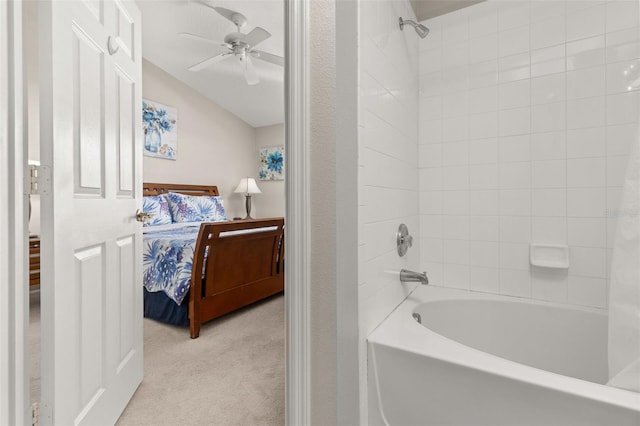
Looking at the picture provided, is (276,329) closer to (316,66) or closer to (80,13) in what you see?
(316,66)

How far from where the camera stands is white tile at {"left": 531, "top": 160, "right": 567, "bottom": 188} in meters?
1.49

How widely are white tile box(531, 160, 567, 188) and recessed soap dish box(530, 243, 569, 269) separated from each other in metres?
0.30

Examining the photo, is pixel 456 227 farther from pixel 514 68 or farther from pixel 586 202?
pixel 514 68

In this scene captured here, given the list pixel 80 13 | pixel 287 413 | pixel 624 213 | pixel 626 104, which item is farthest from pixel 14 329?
pixel 626 104

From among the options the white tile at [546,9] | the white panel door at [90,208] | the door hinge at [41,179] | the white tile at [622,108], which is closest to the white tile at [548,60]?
the white tile at [546,9]

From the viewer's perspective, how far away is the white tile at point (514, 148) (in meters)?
1.56

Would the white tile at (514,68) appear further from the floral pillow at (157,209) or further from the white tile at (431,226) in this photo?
the floral pillow at (157,209)

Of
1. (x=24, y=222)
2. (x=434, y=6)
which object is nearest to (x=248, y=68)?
(x=434, y=6)

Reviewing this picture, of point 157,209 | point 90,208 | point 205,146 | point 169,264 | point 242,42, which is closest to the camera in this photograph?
point 90,208

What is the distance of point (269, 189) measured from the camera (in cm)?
A: 584

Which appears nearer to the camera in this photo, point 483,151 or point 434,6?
point 483,151

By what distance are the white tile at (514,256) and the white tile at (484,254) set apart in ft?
Answer: 0.09

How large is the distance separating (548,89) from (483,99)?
0.91 feet

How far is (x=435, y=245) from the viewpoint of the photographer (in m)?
1.82
